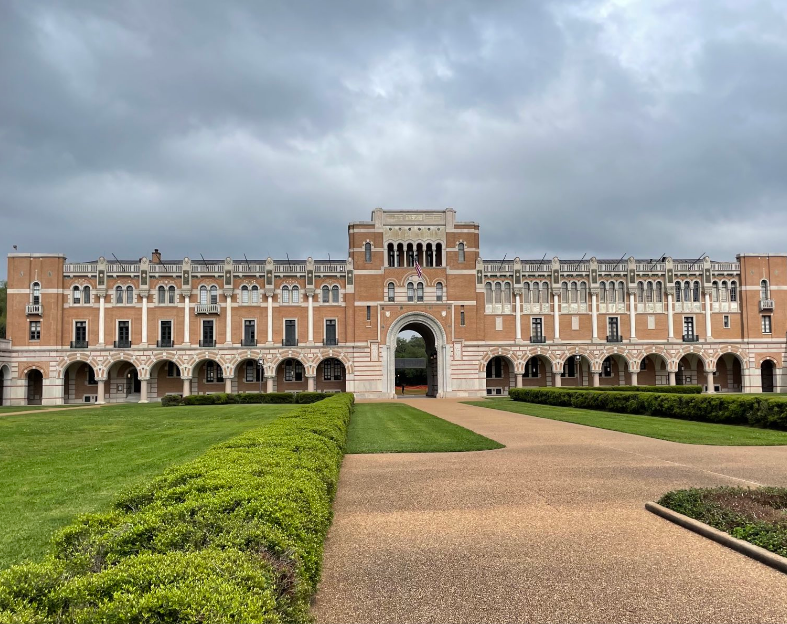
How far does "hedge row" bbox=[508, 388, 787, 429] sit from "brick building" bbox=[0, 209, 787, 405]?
1649 centimetres

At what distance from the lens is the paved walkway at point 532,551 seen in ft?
17.2

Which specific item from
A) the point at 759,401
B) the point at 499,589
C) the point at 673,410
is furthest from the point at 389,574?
the point at 673,410

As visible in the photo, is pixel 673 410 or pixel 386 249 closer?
pixel 673 410

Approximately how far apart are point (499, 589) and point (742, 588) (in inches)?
89.1

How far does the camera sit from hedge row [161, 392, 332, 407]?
1603 inches

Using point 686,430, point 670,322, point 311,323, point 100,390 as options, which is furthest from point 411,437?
point 670,322

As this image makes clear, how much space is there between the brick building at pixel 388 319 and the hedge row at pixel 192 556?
4157cm

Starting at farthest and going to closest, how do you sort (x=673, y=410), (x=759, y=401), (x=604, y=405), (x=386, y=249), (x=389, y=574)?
1. (x=386, y=249)
2. (x=604, y=405)
3. (x=673, y=410)
4. (x=759, y=401)
5. (x=389, y=574)

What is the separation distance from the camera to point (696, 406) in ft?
77.6

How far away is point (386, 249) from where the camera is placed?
163 feet

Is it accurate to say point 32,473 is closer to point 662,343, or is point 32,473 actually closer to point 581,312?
point 581,312

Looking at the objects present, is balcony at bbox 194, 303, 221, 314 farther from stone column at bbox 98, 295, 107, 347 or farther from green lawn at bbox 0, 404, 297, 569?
green lawn at bbox 0, 404, 297, 569

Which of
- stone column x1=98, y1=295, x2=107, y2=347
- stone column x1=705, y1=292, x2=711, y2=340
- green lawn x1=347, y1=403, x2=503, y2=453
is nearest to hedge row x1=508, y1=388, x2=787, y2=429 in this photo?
green lawn x1=347, y1=403, x2=503, y2=453

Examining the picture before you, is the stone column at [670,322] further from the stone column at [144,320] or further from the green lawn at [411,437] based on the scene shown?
the stone column at [144,320]
